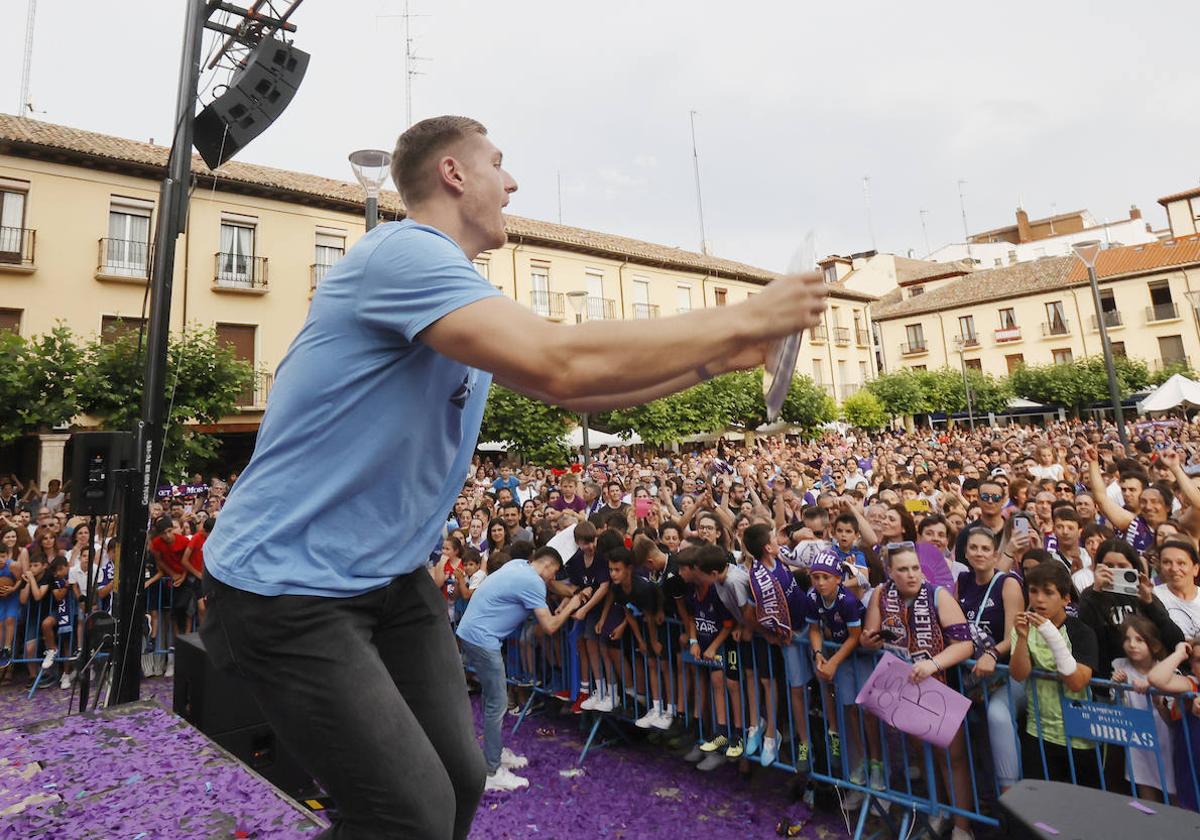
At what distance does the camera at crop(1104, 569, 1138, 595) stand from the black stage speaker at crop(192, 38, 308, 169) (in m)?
7.49

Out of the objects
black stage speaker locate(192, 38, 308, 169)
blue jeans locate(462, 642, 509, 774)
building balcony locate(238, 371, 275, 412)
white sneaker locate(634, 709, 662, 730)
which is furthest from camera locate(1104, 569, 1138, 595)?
building balcony locate(238, 371, 275, 412)

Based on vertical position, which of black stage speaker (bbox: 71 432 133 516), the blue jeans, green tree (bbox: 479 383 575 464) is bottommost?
the blue jeans

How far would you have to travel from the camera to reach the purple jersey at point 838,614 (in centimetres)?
470

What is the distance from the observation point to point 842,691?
15.3 ft

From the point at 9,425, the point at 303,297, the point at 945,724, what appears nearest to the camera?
the point at 945,724

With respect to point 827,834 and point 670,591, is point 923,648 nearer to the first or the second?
point 827,834

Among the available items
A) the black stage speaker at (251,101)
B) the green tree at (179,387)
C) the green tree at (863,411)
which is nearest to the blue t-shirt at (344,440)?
the black stage speaker at (251,101)

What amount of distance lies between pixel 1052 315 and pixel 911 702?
156 ft

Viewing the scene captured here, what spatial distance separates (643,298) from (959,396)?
2200cm

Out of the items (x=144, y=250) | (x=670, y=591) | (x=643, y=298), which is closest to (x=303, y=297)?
(x=144, y=250)

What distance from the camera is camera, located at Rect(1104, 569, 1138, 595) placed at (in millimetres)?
4246

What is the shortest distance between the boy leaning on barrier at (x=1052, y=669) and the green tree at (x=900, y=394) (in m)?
39.6

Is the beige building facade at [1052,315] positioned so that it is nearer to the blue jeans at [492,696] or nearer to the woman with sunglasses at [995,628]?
the woman with sunglasses at [995,628]

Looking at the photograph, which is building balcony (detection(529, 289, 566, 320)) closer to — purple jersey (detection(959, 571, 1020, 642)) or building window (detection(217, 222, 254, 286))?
building window (detection(217, 222, 254, 286))
